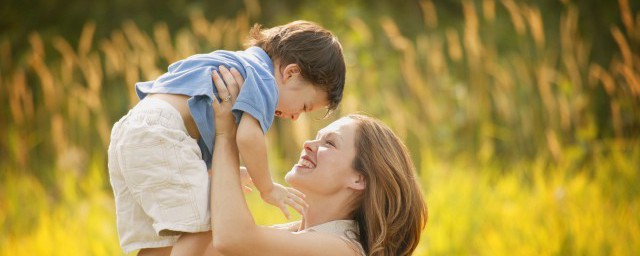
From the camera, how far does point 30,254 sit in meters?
4.84

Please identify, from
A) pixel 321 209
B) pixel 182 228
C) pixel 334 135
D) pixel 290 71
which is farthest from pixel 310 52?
pixel 182 228

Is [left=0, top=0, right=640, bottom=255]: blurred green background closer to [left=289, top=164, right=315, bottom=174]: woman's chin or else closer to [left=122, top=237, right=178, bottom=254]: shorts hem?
[left=289, top=164, right=315, bottom=174]: woman's chin

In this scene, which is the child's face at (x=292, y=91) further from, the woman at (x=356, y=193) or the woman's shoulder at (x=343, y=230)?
the woman's shoulder at (x=343, y=230)

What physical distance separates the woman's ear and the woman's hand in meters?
0.52

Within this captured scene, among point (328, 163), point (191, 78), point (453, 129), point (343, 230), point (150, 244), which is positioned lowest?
point (453, 129)

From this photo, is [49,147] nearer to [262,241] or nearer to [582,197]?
[582,197]

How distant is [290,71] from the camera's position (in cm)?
303

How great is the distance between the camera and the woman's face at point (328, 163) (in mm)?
3107

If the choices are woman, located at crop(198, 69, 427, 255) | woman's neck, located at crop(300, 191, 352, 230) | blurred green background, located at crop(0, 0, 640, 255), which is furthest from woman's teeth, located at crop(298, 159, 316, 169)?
blurred green background, located at crop(0, 0, 640, 255)

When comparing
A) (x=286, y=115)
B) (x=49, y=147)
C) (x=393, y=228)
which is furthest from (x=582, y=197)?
(x=49, y=147)

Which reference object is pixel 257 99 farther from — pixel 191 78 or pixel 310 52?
pixel 310 52

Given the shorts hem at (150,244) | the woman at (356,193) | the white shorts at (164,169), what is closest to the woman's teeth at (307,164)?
the woman at (356,193)

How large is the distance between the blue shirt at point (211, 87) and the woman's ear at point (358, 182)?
1.46 feet

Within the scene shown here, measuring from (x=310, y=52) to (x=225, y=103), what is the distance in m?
0.37
